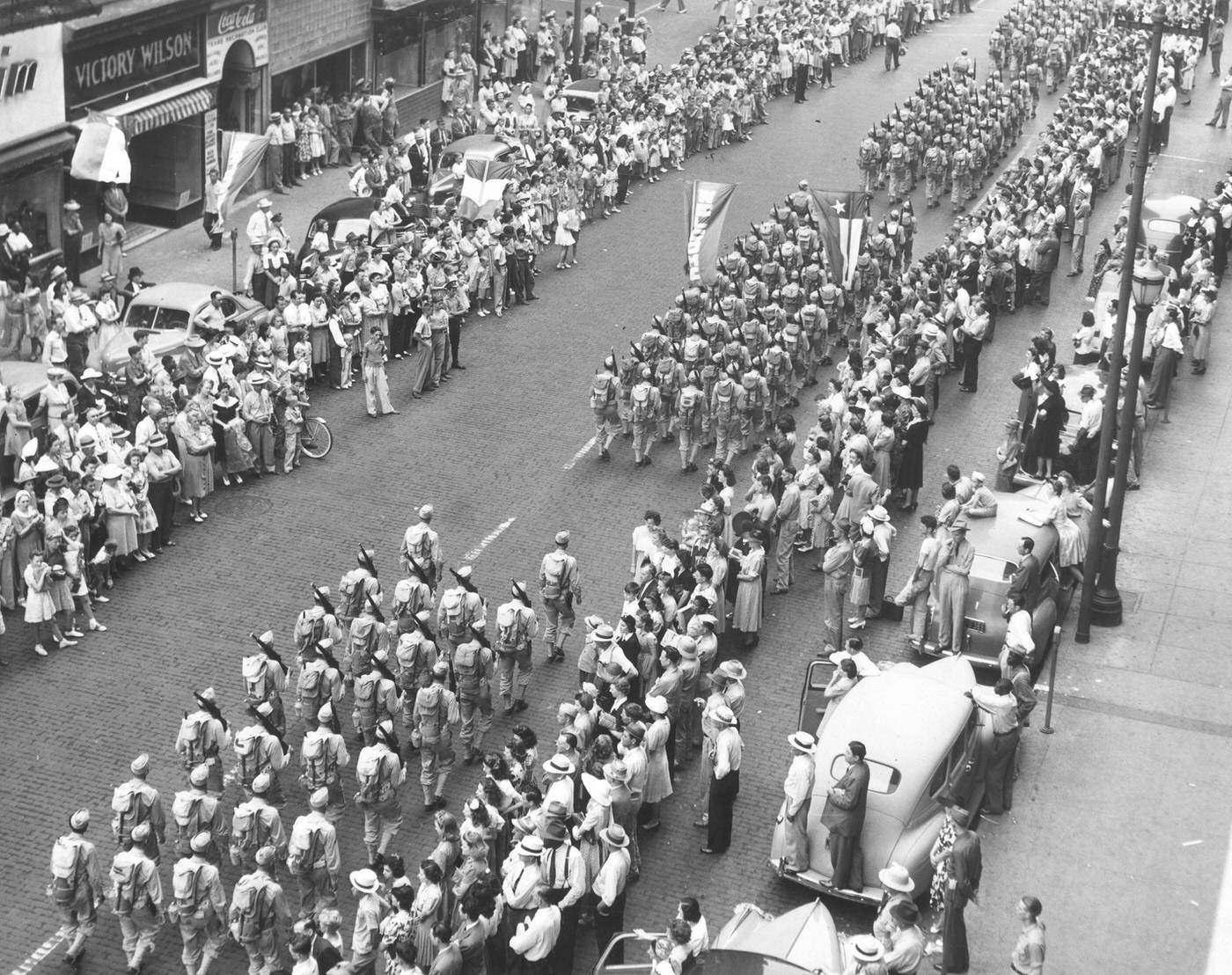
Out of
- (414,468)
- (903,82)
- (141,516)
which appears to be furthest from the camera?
(903,82)

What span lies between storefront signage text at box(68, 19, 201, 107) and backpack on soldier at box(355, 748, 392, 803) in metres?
19.6

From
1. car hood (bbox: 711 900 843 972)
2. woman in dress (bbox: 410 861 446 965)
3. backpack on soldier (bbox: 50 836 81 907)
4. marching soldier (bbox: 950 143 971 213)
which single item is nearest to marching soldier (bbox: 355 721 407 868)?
woman in dress (bbox: 410 861 446 965)

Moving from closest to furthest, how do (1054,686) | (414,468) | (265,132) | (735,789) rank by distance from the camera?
(735,789) → (1054,686) → (414,468) → (265,132)

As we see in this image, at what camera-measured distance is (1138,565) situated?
83.4ft

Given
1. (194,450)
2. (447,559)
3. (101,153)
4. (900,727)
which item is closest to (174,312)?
(101,153)

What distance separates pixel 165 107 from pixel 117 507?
1529 cm

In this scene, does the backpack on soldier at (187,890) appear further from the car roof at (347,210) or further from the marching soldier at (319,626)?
the car roof at (347,210)

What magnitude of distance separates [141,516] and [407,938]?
32.5 ft

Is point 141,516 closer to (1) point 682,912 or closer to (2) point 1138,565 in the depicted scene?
(1) point 682,912

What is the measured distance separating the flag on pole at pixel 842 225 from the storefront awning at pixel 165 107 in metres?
12.8

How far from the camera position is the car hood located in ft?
51.2

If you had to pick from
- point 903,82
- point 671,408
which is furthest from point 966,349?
point 903,82

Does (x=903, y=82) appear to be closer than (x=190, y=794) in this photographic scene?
No

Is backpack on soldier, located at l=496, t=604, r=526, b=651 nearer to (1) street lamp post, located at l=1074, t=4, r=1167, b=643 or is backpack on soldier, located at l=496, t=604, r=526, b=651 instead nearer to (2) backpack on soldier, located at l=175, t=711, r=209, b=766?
Result: (2) backpack on soldier, located at l=175, t=711, r=209, b=766
